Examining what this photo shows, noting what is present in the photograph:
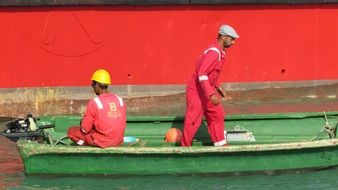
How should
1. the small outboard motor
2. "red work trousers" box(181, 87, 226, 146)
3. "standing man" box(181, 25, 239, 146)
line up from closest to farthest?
"standing man" box(181, 25, 239, 146) < "red work trousers" box(181, 87, 226, 146) < the small outboard motor

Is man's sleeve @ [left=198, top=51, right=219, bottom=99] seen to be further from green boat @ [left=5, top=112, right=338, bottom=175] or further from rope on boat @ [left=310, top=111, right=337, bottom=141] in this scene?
rope on boat @ [left=310, top=111, right=337, bottom=141]

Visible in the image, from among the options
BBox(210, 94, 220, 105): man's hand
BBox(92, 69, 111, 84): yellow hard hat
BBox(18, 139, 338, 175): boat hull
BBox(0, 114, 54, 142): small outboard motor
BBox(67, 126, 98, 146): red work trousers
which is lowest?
BBox(18, 139, 338, 175): boat hull

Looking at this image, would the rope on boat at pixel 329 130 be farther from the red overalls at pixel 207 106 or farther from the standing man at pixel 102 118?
the standing man at pixel 102 118

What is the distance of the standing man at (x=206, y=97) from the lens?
29.9ft

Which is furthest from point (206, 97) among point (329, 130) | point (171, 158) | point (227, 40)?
point (329, 130)

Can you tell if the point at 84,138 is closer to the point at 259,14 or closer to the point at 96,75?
the point at 96,75

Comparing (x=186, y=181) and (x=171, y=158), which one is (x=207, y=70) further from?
(x=186, y=181)

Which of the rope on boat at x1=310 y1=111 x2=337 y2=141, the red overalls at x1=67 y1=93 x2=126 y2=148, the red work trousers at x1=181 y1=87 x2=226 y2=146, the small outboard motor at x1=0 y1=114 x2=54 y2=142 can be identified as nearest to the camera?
the red overalls at x1=67 y1=93 x2=126 y2=148

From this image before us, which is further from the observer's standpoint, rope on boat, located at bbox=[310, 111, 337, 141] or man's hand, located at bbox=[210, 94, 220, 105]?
rope on boat, located at bbox=[310, 111, 337, 141]

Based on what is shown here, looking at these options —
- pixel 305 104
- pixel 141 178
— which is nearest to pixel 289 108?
pixel 305 104

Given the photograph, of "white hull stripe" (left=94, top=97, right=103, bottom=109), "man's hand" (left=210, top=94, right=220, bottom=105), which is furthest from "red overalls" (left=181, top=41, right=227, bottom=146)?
"white hull stripe" (left=94, top=97, right=103, bottom=109)

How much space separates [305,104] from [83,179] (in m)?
7.55

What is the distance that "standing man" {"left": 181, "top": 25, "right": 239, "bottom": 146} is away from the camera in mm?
9117

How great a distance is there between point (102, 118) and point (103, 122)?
53 millimetres
